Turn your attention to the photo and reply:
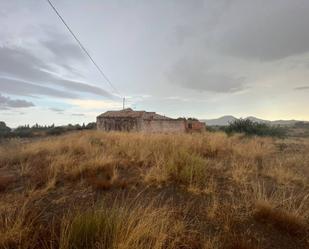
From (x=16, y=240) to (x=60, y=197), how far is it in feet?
5.75

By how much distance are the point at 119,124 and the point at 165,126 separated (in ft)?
15.4

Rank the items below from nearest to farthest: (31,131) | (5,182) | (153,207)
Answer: (153,207)
(5,182)
(31,131)

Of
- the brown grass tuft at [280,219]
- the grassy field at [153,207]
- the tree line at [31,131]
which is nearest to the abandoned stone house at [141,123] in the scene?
the tree line at [31,131]

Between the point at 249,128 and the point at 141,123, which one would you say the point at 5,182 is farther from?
the point at 249,128

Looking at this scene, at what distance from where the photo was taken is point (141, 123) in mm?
22312

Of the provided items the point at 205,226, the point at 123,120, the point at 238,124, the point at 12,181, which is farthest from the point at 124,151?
the point at 238,124

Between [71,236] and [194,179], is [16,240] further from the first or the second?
[194,179]

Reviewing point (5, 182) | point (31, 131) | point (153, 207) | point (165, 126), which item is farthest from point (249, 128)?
point (31, 131)

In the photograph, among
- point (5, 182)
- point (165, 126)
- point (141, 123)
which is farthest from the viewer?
point (165, 126)

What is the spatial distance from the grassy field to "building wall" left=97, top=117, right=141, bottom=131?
15400mm

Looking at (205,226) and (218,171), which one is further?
(218,171)

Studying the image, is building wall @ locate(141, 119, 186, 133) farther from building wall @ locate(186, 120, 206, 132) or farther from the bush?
the bush

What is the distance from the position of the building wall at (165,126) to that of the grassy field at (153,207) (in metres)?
16.0

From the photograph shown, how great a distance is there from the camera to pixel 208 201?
3.85 m
